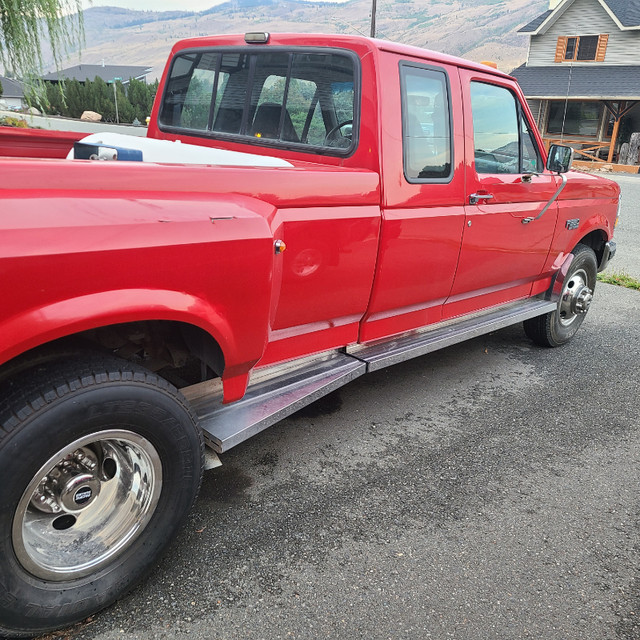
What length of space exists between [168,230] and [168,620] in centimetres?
137

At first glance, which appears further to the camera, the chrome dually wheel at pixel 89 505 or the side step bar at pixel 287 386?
the side step bar at pixel 287 386

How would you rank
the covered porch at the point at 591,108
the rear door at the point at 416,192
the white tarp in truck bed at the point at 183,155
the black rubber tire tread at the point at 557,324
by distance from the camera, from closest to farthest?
1. the white tarp in truck bed at the point at 183,155
2. the rear door at the point at 416,192
3. the black rubber tire tread at the point at 557,324
4. the covered porch at the point at 591,108

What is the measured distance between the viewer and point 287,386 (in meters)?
2.90

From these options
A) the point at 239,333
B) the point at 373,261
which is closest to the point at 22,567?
the point at 239,333

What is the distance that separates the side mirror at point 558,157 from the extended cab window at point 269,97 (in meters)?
1.73

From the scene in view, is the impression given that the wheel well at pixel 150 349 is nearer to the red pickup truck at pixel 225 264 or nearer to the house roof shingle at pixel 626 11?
the red pickup truck at pixel 225 264

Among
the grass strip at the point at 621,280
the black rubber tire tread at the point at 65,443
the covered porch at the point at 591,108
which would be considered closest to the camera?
the black rubber tire tread at the point at 65,443

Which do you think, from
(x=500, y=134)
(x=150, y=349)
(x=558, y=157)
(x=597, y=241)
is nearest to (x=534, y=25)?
(x=597, y=241)

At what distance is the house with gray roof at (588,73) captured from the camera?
2733 centimetres

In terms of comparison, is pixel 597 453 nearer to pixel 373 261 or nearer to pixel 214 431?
pixel 373 261

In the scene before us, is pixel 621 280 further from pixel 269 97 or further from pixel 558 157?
pixel 269 97

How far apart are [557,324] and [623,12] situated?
96.9 feet

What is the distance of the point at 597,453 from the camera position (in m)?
3.45

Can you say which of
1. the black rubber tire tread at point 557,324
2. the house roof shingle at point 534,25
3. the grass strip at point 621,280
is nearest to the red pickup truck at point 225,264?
the black rubber tire tread at point 557,324
